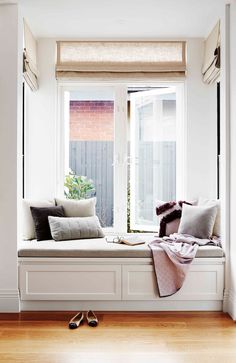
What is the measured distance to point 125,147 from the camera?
4715mm

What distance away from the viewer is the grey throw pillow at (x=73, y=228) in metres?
4.01

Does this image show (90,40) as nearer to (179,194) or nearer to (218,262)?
(179,194)

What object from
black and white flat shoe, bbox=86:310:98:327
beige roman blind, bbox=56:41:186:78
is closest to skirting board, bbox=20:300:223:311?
black and white flat shoe, bbox=86:310:98:327

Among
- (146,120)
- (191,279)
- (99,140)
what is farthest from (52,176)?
(191,279)

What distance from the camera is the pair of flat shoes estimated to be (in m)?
3.30

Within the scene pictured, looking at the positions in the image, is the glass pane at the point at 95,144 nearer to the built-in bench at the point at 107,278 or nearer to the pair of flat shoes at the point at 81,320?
the built-in bench at the point at 107,278

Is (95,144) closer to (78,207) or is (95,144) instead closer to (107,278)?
(78,207)

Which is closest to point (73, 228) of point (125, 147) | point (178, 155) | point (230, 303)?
point (125, 147)

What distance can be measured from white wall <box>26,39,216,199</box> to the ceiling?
299mm

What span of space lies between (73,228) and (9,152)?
3.17 ft

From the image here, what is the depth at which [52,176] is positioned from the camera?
464 cm

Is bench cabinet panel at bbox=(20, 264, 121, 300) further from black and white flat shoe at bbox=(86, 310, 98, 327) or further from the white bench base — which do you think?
black and white flat shoe at bbox=(86, 310, 98, 327)

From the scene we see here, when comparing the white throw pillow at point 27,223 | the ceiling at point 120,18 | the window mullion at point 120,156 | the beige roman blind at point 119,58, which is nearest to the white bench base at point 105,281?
the white throw pillow at point 27,223

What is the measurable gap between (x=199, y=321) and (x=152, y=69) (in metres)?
2.65
